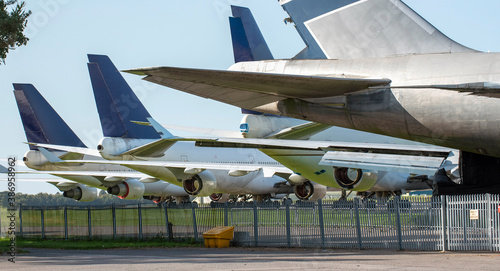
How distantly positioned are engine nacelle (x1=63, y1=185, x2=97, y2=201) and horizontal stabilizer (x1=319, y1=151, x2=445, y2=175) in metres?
25.6

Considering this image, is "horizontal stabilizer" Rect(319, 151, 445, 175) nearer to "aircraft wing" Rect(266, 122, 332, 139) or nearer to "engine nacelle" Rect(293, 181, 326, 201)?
"aircraft wing" Rect(266, 122, 332, 139)

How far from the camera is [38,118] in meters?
33.3

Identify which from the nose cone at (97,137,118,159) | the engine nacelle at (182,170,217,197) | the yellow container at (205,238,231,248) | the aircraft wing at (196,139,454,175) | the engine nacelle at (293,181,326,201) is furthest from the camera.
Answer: the engine nacelle at (293,181,326,201)

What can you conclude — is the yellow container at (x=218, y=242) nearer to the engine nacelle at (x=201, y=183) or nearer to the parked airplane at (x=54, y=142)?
the engine nacelle at (x=201, y=183)

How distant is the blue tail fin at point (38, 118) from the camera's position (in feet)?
107

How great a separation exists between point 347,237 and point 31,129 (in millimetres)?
21423

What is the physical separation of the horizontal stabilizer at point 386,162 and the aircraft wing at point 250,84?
1.88m

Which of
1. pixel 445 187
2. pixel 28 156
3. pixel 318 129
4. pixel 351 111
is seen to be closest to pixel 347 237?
pixel 445 187

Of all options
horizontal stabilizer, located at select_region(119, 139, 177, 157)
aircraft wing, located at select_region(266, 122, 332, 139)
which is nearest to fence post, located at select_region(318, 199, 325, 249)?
aircraft wing, located at select_region(266, 122, 332, 139)

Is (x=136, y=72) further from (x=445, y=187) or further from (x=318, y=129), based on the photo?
(x=318, y=129)

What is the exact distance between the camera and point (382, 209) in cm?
1784

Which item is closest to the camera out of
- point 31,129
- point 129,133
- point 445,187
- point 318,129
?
point 445,187

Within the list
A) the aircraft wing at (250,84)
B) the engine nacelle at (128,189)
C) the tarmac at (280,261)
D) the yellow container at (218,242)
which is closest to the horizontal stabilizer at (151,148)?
the yellow container at (218,242)

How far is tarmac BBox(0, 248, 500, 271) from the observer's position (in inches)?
496
